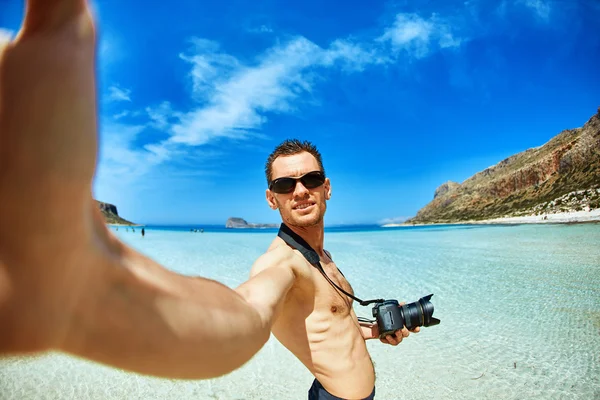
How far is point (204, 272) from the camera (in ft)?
35.4

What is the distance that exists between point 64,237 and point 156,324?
21cm

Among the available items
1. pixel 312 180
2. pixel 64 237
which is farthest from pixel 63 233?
pixel 312 180

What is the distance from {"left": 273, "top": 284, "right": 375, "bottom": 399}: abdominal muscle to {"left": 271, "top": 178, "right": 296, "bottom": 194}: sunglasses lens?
79cm

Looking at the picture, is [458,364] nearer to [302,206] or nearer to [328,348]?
[328,348]

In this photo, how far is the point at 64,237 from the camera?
39cm

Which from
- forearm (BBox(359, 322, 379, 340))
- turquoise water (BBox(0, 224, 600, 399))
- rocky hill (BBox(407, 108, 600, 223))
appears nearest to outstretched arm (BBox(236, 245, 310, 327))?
forearm (BBox(359, 322, 379, 340))

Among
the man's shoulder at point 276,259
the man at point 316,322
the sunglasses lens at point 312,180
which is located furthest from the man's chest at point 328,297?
the sunglasses lens at point 312,180

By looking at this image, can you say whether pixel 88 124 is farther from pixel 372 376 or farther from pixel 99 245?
pixel 372 376

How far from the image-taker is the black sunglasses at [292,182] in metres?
2.31

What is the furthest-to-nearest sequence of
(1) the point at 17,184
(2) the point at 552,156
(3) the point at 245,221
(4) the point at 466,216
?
1. (3) the point at 245,221
2. (4) the point at 466,216
3. (2) the point at 552,156
4. (1) the point at 17,184

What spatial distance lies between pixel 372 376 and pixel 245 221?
456ft

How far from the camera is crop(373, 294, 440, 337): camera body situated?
2.24 m

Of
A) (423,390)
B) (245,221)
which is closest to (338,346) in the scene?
(423,390)

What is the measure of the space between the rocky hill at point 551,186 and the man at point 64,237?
152 feet
